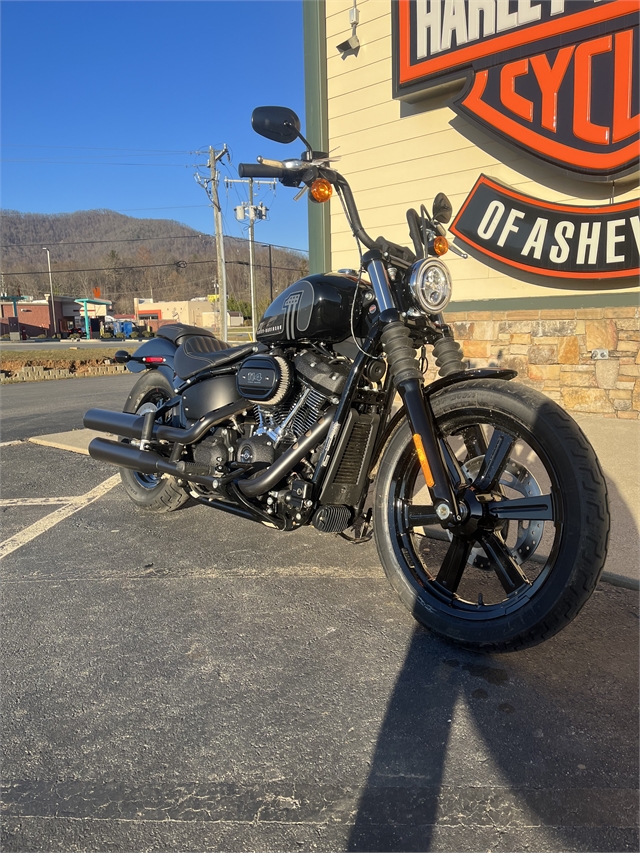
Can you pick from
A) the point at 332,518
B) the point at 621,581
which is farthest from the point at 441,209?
the point at 621,581

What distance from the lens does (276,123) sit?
7.58ft

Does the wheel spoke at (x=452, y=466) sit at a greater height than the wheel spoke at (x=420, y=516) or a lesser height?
greater

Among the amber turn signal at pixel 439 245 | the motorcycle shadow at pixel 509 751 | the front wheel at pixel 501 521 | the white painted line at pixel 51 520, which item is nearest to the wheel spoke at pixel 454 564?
the front wheel at pixel 501 521

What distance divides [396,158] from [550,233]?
2.36 metres

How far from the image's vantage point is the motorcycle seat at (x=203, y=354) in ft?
10.6

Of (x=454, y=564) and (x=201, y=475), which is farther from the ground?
(x=201, y=475)

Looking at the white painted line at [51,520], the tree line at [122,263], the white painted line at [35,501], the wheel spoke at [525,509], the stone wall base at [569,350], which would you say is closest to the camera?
the wheel spoke at [525,509]

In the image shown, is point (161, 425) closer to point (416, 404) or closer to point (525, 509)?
point (416, 404)

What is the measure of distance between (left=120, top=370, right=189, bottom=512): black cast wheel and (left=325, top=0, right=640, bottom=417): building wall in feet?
A: 11.7

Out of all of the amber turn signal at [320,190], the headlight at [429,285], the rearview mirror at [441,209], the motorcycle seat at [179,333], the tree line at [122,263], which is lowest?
the motorcycle seat at [179,333]

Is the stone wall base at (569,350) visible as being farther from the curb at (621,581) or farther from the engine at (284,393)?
the engine at (284,393)

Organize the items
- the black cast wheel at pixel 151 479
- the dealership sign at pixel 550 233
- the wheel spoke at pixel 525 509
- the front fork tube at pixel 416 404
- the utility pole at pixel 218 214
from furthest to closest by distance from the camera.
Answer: the utility pole at pixel 218 214 < the dealership sign at pixel 550 233 < the black cast wheel at pixel 151 479 < the front fork tube at pixel 416 404 < the wheel spoke at pixel 525 509

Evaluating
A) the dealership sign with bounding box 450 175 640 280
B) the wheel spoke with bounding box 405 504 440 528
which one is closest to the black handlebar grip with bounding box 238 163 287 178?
the wheel spoke with bounding box 405 504 440 528

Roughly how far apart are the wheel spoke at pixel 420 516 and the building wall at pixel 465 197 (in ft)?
15.4
